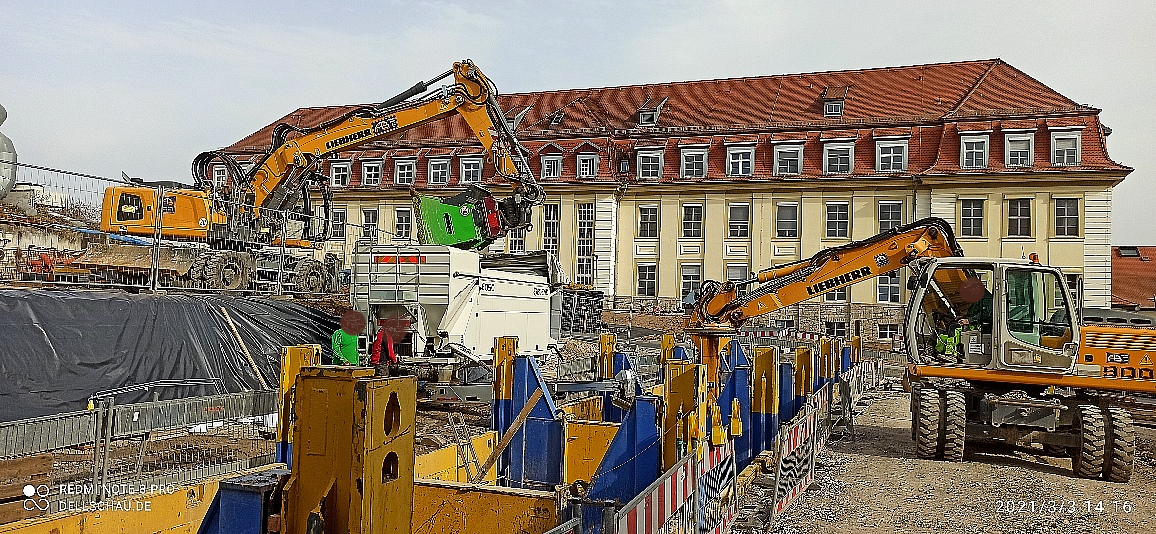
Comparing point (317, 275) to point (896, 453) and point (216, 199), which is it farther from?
point (896, 453)

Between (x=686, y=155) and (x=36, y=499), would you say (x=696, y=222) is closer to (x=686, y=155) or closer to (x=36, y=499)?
(x=686, y=155)

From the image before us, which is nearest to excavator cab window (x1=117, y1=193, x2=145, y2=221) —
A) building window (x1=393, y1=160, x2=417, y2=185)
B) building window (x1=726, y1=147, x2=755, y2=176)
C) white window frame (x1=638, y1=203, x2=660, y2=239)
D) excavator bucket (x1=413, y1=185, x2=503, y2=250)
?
excavator bucket (x1=413, y1=185, x2=503, y2=250)

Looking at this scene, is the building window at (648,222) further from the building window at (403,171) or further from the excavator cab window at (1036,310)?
the excavator cab window at (1036,310)

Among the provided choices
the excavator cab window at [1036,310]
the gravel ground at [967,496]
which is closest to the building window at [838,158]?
the gravel ground at [967,496]

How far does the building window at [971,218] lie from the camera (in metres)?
36.5

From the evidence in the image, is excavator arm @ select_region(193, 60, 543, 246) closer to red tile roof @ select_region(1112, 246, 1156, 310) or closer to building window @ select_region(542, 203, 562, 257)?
building window @ select_region(542, 203, 562, 257)

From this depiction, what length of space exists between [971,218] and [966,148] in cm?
275

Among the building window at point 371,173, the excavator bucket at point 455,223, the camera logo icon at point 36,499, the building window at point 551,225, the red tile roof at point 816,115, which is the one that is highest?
the red tile roof at point 816,115

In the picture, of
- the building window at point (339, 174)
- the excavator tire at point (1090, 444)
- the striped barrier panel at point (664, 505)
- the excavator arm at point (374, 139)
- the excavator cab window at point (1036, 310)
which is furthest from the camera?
the building window at point (339, 174)

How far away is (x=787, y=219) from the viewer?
39156mm

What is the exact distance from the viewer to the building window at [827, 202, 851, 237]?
126 feet

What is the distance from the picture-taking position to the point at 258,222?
767 inches

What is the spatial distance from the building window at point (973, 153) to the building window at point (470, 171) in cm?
2029

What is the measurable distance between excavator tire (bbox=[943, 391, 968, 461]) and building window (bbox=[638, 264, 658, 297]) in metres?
28.7
